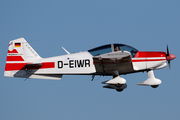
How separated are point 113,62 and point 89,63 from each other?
1.34 meters

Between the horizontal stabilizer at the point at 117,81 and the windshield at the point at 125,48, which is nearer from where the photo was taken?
the horizontal stabilizer at the point at 117,81

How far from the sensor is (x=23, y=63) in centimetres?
1320

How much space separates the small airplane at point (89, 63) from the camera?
1212 centimetres

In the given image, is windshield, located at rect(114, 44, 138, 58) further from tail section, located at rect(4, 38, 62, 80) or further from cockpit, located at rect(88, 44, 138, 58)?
tail section, located at rect(4, 38, 62, 80)

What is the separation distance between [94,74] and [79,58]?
111 centimetres

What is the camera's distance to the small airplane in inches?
477

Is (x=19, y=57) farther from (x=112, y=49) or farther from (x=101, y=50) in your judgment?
(x=112, y=49)

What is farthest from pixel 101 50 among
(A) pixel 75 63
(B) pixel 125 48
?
(A) pixel 75 63

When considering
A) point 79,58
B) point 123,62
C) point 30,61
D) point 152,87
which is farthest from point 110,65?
point 30,61

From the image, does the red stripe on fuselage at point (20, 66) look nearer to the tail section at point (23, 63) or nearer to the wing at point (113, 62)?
the tail section at point (23, 63)

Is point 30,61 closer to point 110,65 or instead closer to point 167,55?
point 110,65

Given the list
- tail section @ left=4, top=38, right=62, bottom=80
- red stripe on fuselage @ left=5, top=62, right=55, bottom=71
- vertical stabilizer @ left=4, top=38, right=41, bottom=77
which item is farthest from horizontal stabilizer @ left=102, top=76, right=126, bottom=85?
vertical stabilizer @ left=4, top=38, right=41, bottom=77

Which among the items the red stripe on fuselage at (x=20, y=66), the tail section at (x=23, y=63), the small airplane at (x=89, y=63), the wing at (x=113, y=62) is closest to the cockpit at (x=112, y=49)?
the small airplane at (x=89, y=63)

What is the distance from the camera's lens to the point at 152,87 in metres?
12.7
